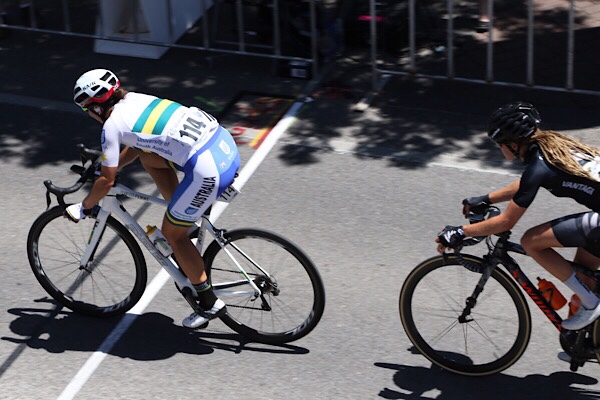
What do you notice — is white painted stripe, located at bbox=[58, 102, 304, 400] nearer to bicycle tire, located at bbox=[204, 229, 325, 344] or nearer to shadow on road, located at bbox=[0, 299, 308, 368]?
shadow on road, located at bbox=[0, 299, 308, 368]

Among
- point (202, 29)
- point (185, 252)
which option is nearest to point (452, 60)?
point (202, 29)

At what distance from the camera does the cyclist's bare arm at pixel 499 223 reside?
19.1 feet

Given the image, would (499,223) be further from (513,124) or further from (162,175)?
(162,175)

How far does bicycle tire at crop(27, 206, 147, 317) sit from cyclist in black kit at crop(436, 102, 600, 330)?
2.39 metres

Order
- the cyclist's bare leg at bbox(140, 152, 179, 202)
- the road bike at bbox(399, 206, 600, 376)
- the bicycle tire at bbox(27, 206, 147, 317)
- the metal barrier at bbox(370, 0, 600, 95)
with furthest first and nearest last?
the metal barrier at bbox(370, 0, 600, 95), the bicycle tire at bbox(27, 206, 147, 317), the cyclist's bare leg at bbox(140, 152, 179, 202), the road bike at bbox(399, 206, 600, 376)

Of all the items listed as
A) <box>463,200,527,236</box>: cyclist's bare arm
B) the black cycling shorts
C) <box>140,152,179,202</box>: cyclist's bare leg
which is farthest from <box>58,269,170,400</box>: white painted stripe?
the black cycling shorts

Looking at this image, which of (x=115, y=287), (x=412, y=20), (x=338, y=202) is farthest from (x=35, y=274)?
(x=412, y=20)

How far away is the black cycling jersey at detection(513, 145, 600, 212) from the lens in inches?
227

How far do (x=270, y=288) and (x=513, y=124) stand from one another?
6.74ft

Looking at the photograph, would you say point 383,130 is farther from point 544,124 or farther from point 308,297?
Answer: point 308,297

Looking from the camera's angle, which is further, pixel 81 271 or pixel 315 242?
pixel 315 242

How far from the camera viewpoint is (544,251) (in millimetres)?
6070

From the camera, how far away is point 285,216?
8633mm

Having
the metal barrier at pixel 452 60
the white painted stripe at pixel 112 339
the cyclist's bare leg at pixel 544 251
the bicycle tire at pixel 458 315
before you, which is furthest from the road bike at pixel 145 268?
the metal barrier at pixel 452 60
